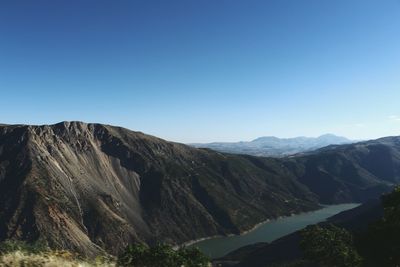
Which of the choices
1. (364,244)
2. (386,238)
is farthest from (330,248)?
(386,238)

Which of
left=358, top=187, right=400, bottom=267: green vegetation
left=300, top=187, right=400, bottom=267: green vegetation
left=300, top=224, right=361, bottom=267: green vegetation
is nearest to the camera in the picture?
left=358, top=187, right=400, bottom=267: green vegetation

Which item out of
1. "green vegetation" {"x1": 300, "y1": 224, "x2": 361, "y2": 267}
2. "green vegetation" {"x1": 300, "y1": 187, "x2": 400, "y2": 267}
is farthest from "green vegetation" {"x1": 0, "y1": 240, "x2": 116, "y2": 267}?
"green vegetation" {"x1": 300, "y1": 224, "x2": 361, "y2": 267}

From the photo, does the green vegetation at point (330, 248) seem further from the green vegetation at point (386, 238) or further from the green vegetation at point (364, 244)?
the green vegetation at point (386, 238)

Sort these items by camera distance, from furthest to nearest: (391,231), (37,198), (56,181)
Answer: (56,181)
(37,198)
(391,231)

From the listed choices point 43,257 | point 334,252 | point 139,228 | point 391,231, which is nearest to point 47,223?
point 139,228

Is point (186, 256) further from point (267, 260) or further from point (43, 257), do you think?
point (267, 260)

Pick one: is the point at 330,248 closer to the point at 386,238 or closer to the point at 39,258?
the point at 386,238

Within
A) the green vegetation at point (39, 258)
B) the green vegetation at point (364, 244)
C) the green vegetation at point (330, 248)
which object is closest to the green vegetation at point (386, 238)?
the green vegetation at point (364, 244)

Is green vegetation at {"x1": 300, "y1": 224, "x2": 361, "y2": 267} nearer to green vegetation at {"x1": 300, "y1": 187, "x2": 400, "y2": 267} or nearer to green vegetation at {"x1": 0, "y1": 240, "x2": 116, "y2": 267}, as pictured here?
green vegetation at {"x1": 300, "y1": 187, "x2": 400, "y2": 267}
